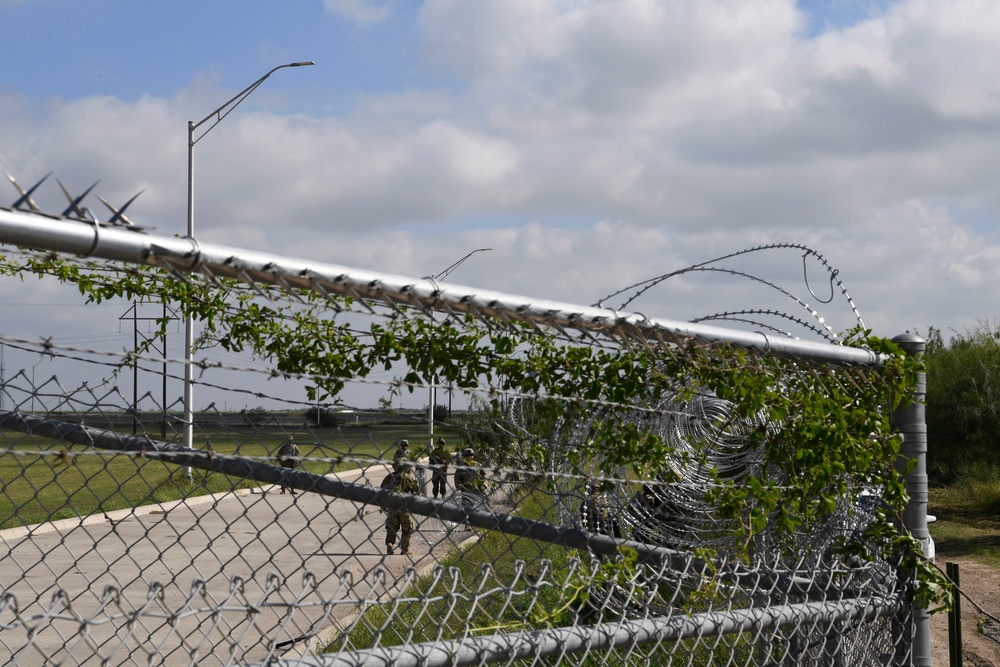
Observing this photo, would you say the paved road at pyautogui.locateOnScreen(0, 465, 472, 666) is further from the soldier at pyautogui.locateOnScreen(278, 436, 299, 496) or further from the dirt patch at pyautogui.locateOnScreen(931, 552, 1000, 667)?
the dirt patch at pyautogui.locateOnScreen(931, 552, 1000, 667)

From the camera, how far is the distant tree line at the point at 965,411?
78.0 feet

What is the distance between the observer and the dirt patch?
27.0 ft

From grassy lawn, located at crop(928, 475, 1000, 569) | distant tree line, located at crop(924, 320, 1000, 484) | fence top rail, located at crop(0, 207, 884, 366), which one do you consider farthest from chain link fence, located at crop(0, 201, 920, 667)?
distant tree line, located at crop(924, 320, 1000, 484)

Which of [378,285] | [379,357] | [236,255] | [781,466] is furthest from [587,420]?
[236,255]

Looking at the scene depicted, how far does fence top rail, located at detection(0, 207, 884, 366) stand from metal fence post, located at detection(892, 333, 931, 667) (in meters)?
0.55

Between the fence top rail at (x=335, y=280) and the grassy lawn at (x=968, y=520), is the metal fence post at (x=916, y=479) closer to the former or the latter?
the fence top rail at (x=335, y=280)

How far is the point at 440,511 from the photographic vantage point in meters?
2.77

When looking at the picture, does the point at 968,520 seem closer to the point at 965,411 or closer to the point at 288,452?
the point at 965,411

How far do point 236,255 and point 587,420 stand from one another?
1748 millimetres

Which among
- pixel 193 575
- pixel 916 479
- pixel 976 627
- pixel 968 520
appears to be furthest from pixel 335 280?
pixel 968 520

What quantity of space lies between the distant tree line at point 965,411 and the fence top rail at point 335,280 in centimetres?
2318

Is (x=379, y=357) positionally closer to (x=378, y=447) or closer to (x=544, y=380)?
(x=378, y=447)

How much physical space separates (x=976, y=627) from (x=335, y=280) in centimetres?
1000

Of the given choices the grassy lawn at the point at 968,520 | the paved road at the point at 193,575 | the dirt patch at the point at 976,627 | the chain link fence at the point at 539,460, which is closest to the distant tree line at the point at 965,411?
the grassy lawn at the point at 968,520
